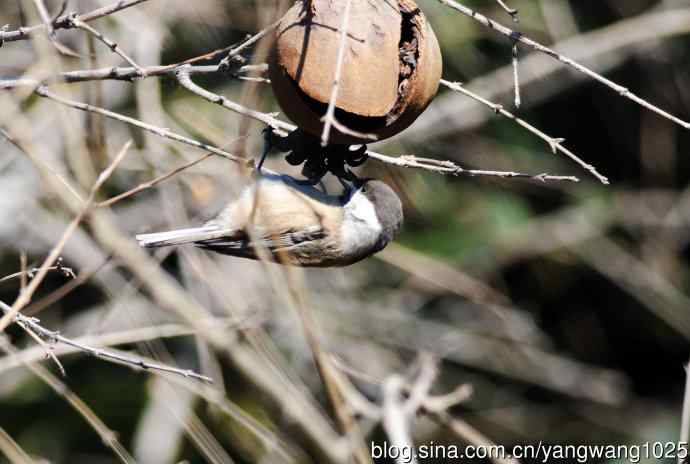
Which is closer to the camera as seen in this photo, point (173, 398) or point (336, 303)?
point (173, 398)

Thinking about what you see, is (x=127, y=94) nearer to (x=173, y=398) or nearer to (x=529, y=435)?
(x=173, y=398)

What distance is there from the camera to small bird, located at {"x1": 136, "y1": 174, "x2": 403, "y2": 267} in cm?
357

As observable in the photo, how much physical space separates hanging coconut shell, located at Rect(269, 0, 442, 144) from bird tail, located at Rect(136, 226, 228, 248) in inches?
34.4

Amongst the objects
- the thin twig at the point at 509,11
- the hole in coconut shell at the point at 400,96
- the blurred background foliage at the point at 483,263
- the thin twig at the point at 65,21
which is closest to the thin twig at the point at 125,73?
the thin twig at the point at 65,21

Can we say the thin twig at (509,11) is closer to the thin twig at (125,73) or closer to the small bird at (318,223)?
the thin twig at (125,73)

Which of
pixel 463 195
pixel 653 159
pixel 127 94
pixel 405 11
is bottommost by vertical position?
pixel 405 11

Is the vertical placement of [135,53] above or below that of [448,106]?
below

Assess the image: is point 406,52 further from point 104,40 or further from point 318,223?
point 318,223

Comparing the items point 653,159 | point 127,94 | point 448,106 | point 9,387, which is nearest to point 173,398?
point 9,387

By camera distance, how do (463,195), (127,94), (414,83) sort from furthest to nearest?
1. (463,195)
2. (127,94)
3. (414,83)

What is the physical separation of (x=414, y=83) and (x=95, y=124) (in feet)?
4.88

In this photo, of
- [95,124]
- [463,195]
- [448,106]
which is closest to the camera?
[95,124]

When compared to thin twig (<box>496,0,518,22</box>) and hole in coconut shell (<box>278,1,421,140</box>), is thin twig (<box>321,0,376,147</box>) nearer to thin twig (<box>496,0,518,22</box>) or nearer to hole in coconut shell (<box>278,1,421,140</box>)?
hole in coconut shell (<box>278,1,421,140</box>)

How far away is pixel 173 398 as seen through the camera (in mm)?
5430
